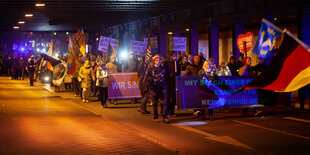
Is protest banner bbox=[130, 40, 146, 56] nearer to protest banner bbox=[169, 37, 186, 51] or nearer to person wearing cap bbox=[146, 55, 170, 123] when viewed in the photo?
protest banner bbox=[169, 37, 186, 51]

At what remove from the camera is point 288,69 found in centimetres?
945

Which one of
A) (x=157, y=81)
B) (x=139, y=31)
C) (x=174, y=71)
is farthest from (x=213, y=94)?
(x=139, y=31)

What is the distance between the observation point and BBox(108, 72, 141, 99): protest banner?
64.2ft

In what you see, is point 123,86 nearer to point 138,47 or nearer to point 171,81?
point 171,81

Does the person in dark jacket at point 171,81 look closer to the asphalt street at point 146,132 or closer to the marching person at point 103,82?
the asphalt street at point 146,132

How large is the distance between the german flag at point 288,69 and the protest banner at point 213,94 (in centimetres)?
407

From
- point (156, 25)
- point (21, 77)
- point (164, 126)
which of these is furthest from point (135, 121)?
point (21, 77)

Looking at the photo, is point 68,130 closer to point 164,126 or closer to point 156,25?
point 164,126

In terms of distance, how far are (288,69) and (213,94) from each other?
5077 mm

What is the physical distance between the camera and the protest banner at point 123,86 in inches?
771

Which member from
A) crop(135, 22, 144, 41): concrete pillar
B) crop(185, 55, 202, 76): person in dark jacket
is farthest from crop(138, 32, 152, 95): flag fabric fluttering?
crop(135, 22, 144, 41): concrete pillar

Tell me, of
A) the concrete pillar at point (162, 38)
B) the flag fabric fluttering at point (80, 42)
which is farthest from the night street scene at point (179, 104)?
the concrete pillar at point (162, 38)

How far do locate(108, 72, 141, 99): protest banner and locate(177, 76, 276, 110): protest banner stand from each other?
5794 mm

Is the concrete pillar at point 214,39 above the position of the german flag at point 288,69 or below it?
above
